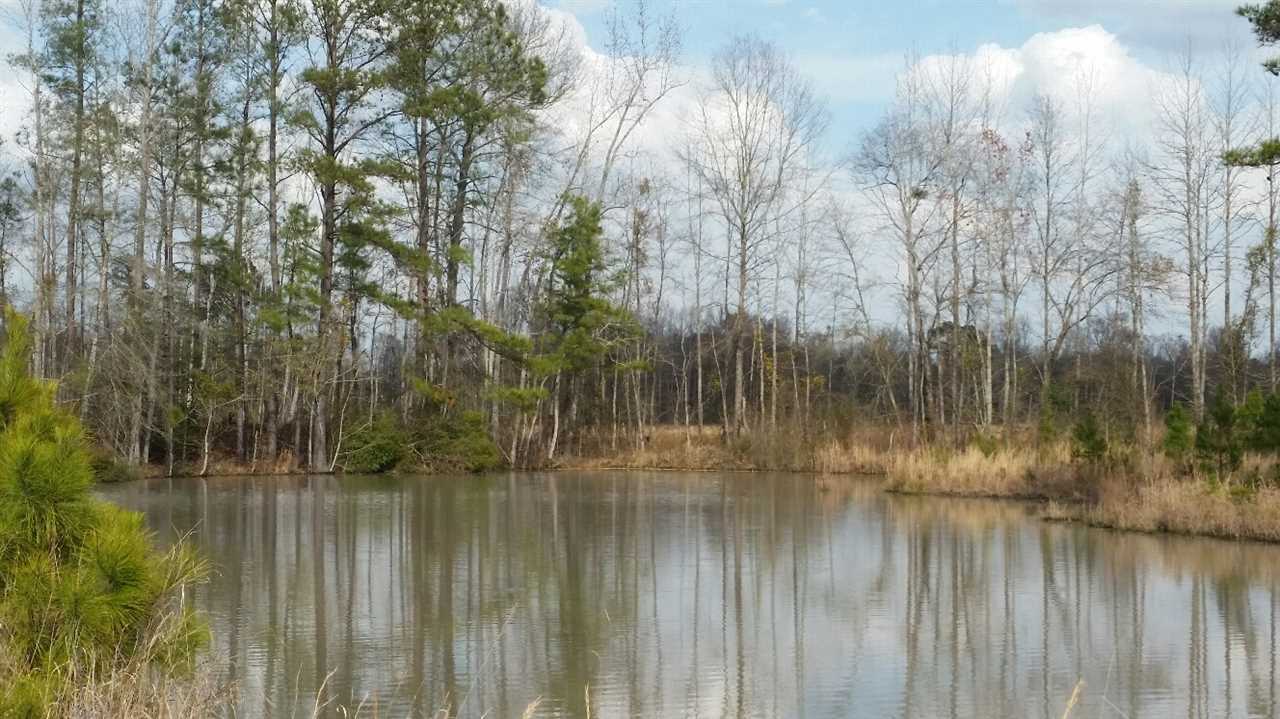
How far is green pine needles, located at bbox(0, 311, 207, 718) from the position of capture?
4812 millimetres

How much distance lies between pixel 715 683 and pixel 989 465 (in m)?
14.7

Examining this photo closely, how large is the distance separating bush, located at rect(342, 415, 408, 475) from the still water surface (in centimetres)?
1023

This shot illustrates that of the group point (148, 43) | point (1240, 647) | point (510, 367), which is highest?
point (148, 43)

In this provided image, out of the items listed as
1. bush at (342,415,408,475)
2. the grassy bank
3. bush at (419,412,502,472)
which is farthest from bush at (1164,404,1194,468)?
bush at (342,415,408,475)

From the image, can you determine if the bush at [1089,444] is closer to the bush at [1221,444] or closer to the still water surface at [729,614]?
the still water surface at [729,614]

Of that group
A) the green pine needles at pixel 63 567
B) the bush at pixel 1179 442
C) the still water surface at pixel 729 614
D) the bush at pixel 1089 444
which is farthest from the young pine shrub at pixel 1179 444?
the green pine needles at pixel 63 567

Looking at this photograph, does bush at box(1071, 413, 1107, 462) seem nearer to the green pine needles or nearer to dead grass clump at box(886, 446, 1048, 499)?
dead grass clump at box(886, 446, 1048, 499)

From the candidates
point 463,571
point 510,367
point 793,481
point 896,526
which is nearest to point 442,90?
point 510,367

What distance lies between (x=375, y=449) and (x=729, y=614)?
20053 mm

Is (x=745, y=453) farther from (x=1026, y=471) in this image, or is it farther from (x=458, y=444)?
(x=1026, y=471)

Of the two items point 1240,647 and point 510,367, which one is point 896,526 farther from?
point 510,367

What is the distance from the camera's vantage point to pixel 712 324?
47.0 meters

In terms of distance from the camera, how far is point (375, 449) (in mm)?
28688

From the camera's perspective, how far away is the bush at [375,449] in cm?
2852
